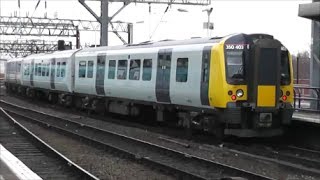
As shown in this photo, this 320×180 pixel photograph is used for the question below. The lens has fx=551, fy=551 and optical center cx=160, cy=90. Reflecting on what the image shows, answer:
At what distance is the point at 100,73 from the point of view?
22.5 metres

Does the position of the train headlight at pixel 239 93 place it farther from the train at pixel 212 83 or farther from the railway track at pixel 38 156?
the railway track at pixel 38 156

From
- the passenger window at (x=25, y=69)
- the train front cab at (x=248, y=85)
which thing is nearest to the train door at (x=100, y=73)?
the train front cab at (x=248, y=85)

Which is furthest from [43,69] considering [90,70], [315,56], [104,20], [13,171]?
[13,171]

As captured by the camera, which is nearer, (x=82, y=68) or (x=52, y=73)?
(x=82, y=68)

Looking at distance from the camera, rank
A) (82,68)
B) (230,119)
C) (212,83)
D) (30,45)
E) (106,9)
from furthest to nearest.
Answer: (30,45) → (106,9) → (82,68) → (212,83) → (230,119)

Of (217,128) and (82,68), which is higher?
(82,68)

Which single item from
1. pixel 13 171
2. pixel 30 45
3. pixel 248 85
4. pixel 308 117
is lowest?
pixel 13 171

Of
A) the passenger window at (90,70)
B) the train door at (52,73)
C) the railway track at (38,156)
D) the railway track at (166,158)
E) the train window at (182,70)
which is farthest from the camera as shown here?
the train door at (52,73)

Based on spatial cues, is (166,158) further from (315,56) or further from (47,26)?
(47,26)

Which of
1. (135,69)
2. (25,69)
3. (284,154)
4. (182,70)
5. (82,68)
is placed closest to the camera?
(284,154)

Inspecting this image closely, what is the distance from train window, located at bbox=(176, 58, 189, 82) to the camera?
1555 cm

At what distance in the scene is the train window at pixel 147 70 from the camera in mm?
17797

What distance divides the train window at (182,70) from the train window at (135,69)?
301 cm

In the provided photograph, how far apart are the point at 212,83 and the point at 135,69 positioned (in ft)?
17.7
